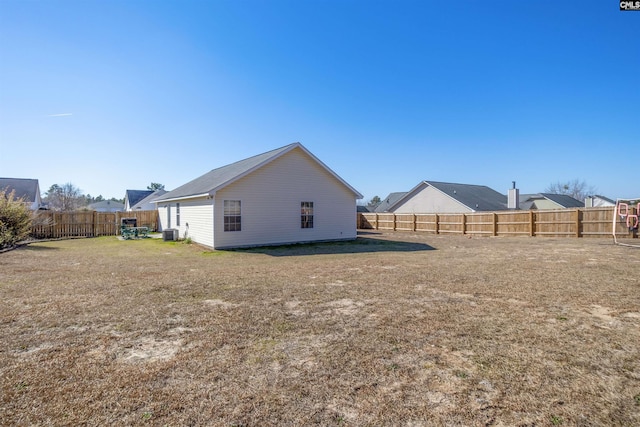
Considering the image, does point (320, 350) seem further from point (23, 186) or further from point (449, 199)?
point (23, 186)

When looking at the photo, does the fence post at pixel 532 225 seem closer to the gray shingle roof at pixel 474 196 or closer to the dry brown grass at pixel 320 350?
the gray shingle roof at pixel 474 196

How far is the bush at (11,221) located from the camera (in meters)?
13.2

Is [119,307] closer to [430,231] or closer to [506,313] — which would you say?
[506,313]

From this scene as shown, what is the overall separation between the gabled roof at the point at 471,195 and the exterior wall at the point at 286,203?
17567mm

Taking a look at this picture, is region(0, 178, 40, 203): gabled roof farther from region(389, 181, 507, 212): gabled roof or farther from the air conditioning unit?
region(389, 181, 507, 212): gabled roof

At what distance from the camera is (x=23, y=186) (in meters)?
35.2

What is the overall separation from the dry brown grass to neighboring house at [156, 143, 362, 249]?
6255 mm

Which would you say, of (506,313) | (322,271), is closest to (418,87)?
(322,271)

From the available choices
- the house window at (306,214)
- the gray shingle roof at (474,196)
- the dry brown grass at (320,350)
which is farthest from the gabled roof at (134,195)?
the dry brown grass at (320,350)

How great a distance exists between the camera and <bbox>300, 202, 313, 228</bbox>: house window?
15.9m

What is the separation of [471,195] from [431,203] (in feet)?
14.2

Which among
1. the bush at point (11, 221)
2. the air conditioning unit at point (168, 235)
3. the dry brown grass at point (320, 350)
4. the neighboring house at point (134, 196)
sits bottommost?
the dry brown grass at point (320, 350)

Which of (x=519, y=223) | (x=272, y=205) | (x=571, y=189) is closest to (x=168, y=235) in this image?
(x=272, y=205)

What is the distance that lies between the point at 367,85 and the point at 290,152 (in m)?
7.22
